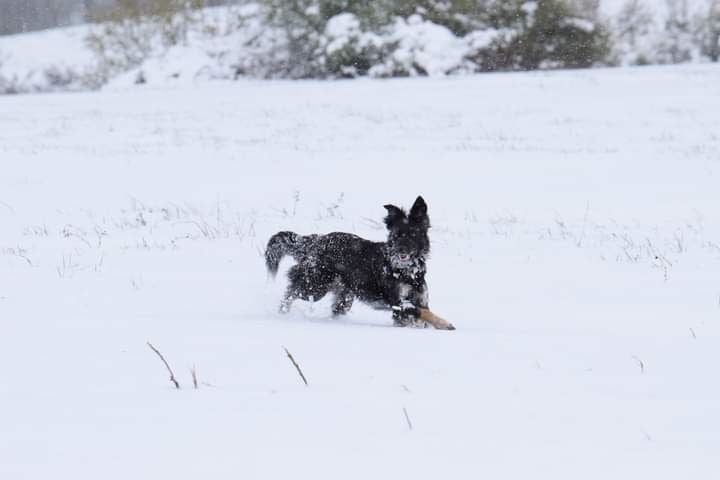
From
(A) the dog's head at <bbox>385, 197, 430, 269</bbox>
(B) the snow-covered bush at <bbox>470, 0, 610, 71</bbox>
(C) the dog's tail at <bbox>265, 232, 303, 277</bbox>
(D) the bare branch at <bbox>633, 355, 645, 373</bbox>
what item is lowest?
(D) the bare branch at <bbox>633, 355, 645, 373</bbox>

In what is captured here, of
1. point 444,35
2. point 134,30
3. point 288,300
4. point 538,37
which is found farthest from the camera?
point 134,30

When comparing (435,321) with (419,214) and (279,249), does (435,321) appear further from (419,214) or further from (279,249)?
(279,249)

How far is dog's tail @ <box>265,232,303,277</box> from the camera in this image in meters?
5.89

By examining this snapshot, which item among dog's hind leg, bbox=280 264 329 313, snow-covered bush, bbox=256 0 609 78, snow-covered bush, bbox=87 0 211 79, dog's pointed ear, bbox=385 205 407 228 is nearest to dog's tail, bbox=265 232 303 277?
dog's hind leg, bbox=280 264 329 313

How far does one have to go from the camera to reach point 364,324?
5520mm

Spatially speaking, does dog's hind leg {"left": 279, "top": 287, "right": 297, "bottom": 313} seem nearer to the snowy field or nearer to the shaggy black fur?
the shaggy black fur

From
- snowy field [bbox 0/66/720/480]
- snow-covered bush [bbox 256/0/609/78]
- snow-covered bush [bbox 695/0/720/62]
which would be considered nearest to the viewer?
snowy field [bbox 0/66/720/480]

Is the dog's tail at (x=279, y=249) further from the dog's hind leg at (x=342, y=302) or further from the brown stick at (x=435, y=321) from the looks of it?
the brown stick at (x=435, y=321)

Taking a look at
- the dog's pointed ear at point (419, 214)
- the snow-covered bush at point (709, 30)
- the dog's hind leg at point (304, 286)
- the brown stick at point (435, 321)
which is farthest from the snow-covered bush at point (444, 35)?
the brown stick at point (435, 321)

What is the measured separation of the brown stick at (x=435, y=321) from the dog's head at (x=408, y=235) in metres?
0.41

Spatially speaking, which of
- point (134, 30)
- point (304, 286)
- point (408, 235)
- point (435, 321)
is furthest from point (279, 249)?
point (134, 30)

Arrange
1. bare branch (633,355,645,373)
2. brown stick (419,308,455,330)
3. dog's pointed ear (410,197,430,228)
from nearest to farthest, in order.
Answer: bare branch (633,355,645,373), brown stick (419,308,455,330), dog's pointed ear (410,197,430,228)

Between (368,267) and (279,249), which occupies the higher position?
(279,249)

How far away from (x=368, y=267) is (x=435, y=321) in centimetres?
85
